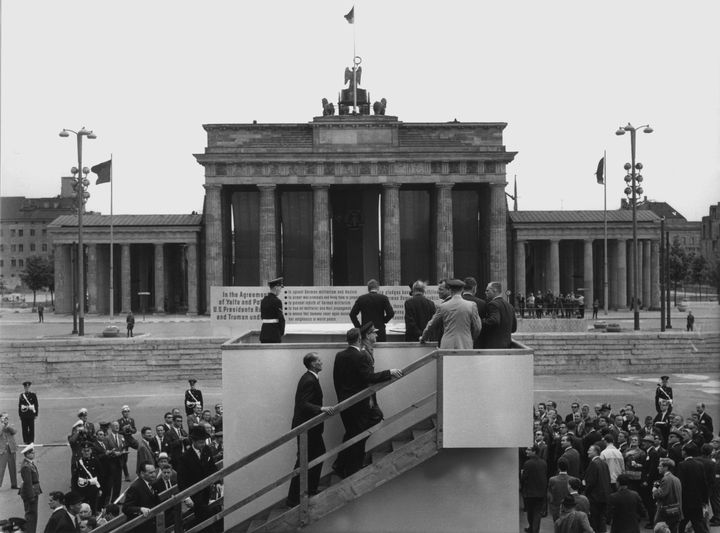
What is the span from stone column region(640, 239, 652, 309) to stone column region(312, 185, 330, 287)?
23642 mm

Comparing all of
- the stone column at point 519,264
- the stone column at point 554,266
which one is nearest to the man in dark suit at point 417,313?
the stone column at point 519,264

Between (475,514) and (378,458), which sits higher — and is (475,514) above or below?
below

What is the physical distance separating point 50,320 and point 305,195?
19.2 m

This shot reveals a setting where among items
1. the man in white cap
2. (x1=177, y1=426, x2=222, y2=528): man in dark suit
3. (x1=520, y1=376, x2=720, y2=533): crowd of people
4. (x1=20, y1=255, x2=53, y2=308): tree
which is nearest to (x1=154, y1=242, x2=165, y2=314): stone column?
(x1=20, y1=255, x2=53, y2=308): tree

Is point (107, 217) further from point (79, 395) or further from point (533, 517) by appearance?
point (533, 517)

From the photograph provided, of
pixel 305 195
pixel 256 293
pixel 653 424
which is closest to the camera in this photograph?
pixel 653 424

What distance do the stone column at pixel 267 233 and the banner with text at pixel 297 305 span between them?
2293 centimetres

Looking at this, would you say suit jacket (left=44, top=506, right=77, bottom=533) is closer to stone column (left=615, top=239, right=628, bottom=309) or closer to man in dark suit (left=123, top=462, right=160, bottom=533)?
man in dark suit (left=123, top=462, right=160, bottom=533)

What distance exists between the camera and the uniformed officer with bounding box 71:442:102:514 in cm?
1305

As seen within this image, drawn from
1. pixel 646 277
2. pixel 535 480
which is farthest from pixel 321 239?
pixel 535 480

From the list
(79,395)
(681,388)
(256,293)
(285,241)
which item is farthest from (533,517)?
(285,241)

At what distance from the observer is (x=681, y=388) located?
95.9 ft

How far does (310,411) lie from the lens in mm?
8727

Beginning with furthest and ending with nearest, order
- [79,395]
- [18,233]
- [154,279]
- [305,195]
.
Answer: [18,233] → [154,279] → [305,195] → [79,395]
